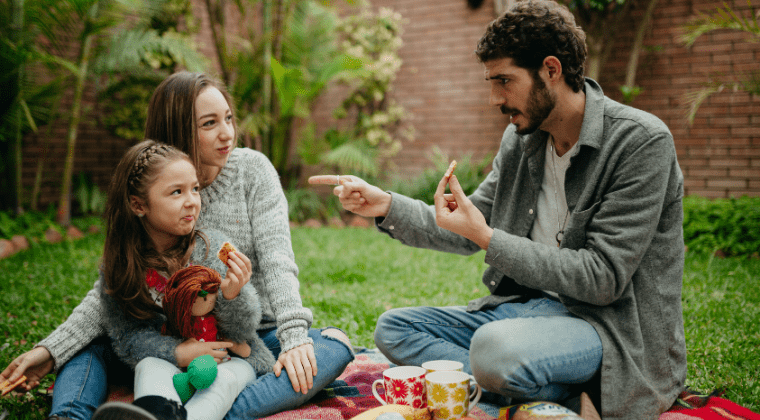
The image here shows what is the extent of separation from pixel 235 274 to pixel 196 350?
283mm

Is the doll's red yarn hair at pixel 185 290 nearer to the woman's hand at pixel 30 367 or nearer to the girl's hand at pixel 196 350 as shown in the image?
the girl's hand at pixel 196 350

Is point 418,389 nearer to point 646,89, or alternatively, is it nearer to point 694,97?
point 694,97

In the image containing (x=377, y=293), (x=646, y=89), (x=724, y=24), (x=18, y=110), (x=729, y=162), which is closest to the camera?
(x=377, y=293)

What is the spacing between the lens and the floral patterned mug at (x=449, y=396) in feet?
5.20

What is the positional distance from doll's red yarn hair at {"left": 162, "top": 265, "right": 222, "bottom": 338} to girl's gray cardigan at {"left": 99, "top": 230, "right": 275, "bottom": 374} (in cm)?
6

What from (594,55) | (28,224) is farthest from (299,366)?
(594,55)

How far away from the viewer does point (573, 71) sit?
69.1 inches

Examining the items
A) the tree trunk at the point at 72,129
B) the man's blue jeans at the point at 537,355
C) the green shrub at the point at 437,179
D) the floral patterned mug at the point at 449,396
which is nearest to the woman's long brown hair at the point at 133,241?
the floral patterned mug at the point at 449,396

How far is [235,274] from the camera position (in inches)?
63.1

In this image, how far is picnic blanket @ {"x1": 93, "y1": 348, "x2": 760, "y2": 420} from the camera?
171cm

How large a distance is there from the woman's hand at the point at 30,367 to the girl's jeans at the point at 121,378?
6 cm

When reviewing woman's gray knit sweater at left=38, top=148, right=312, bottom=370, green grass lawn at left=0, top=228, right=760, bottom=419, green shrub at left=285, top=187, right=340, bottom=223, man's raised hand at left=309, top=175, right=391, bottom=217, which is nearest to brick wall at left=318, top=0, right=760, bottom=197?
green shrub at left=285, top=187, right=340, bottom=223

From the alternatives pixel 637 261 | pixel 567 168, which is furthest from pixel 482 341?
pixel 567 168

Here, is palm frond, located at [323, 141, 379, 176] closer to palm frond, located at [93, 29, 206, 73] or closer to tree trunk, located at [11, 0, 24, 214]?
palm frond, located at [93, 29, 206, 73]
